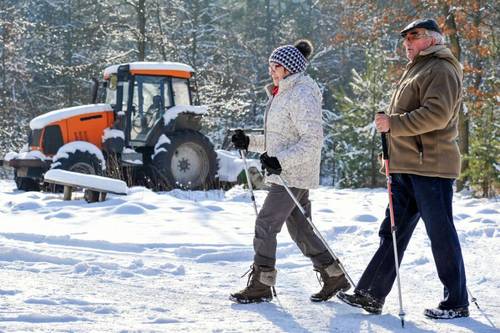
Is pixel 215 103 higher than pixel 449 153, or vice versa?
pixel 215 103

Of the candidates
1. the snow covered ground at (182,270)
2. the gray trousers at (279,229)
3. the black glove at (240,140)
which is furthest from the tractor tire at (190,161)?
the gray trousers at (279,229)

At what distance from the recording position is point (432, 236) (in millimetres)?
4738

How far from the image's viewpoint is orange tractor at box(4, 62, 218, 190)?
1434cm

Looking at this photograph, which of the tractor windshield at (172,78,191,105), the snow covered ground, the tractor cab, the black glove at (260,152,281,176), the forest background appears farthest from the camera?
the forest background

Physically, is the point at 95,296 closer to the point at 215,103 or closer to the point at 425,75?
the point at 425,75

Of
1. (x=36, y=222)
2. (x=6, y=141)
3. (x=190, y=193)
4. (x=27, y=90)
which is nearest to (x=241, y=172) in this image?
(x=190, y=193)

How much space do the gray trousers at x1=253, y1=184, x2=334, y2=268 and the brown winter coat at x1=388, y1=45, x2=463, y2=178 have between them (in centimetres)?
74

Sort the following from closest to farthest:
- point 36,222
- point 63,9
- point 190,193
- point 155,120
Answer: point 36,222 < point 190,193 < point 155,120 < point 63,9

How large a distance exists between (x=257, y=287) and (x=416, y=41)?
188 cm

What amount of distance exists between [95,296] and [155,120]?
9.98 m

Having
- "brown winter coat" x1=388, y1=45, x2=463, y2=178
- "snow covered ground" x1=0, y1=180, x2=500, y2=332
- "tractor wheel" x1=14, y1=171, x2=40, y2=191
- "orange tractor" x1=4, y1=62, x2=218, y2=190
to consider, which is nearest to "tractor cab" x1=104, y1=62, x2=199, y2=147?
"orange tractor" x1=4, y1=62, x2=218, y2=190

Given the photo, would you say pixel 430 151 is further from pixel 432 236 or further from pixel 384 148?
pixel 432 236

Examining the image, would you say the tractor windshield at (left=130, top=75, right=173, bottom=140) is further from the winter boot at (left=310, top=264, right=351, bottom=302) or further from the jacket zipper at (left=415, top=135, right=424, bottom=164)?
the jacket zipper at (left=415, top=135, right=424, bottom=164)

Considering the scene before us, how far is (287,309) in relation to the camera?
500 cm
